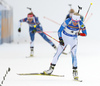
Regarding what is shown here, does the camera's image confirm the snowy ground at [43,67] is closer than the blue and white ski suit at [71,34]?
Yes

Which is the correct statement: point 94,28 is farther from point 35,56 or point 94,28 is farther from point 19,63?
point 19,63

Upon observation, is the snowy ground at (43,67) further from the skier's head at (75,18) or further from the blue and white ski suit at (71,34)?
the skier's head at (75,18)

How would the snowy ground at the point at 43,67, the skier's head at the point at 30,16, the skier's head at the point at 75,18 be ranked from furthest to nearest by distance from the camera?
the skier's head at the point at 30,16, the skier's head at the point at 75,18, the snowy ground at the point at 43,67

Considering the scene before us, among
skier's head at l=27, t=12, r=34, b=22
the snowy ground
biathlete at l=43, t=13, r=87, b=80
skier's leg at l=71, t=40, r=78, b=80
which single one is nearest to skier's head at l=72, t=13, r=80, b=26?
biathlete at l=43, t=13, r=87, b=80

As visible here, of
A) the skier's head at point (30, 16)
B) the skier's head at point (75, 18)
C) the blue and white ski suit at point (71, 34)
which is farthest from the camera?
the skier's head at point (30, 16)

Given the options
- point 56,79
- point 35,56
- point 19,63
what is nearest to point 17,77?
point 56,79

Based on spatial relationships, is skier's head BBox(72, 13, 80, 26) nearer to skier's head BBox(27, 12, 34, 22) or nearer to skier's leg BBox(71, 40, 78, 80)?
skier's leg BBox(71, 40, 78, 80)

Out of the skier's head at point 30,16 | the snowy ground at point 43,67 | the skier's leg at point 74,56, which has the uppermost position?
the skier's head at point 30,16

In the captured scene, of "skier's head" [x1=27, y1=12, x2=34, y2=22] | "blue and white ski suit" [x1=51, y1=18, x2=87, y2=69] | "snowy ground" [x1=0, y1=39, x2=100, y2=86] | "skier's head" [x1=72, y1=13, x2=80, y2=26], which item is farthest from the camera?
"skier's head" [x1=27, y1=12, x2=34, y2=22]

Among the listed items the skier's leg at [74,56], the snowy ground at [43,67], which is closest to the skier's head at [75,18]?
the skier's leg at [74,56]

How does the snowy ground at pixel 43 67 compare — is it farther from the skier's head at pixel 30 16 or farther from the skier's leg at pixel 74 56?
the skier's head at pixel 30 16

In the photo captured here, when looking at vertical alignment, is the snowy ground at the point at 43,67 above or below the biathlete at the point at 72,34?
below

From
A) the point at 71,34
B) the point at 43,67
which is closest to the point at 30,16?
the point at 43,67

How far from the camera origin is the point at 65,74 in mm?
7934
